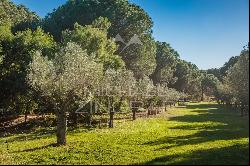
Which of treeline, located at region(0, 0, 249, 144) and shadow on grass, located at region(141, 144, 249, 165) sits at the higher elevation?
treeline, located at region(0, 0, 249, 144)

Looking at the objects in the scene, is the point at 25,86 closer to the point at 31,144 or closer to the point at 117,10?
the point at 31,144

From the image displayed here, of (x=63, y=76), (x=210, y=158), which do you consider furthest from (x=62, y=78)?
(x=210, y=158)

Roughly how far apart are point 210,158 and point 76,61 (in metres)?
17.5

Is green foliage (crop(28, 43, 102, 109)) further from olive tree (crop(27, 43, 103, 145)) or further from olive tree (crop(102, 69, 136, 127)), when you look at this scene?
olive tree (crop(102, 69, 136, 127))

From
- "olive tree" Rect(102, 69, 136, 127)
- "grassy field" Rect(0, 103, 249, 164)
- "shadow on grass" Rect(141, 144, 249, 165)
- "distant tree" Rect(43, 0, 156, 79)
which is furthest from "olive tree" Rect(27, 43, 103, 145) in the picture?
"distant tree" Rect(43, 0, 156, 79)

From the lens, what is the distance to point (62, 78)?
39469mm

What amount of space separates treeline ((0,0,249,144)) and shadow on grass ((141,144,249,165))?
45.7ft

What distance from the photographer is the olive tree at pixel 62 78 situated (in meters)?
39.6

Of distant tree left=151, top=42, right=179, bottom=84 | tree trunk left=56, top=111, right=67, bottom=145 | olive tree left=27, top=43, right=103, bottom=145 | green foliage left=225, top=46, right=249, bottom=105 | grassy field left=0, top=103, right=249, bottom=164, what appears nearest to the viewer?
grassy field left=0, top=103, right=249, bottom=164

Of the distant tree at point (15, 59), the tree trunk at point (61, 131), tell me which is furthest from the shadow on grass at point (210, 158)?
the distant tree at point (15, 59)

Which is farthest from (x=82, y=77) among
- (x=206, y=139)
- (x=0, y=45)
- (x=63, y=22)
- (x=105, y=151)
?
(x=63, y=22)

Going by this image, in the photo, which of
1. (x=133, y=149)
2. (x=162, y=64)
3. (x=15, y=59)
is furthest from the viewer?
(x=162, y=64)

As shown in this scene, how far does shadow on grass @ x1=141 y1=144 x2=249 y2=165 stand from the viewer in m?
27.9

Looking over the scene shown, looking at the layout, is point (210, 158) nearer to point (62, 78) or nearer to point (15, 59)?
point (62, 78)
